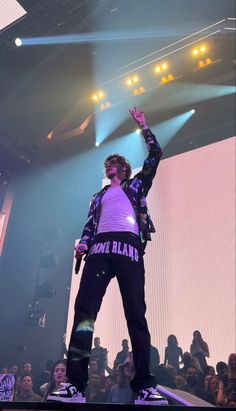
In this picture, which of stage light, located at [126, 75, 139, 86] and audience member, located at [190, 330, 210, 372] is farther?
stage light, located at [126, 75, 139, 86]

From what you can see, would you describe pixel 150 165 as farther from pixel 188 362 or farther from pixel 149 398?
pixel 188 362

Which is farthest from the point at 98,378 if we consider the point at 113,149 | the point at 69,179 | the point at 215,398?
the point at 113,149

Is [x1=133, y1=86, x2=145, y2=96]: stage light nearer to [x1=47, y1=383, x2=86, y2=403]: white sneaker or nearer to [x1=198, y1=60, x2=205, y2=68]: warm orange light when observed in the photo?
[x1=198, y1=60, x2=205, y2=68]: warm orange light

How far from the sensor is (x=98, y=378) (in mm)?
4375

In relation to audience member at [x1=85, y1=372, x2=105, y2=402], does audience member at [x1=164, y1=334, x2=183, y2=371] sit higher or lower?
higher

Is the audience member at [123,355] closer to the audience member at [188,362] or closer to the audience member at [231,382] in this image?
the audience member at [188,362]

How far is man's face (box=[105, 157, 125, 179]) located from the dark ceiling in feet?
9.03

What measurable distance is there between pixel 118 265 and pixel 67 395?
1.80 feet

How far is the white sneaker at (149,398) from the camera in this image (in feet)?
4.12

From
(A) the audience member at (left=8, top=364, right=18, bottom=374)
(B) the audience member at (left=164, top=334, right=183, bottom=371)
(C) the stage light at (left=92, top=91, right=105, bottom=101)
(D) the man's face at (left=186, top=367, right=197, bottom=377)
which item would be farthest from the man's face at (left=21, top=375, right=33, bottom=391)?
(C) the stage light at (left=92, top=91, right=105, bottom=101)

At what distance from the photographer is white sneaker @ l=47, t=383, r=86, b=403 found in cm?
123

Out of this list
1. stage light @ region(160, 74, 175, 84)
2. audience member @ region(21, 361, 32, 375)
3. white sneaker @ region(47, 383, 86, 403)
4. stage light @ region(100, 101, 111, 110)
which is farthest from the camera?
stage light @ region(100, 101, 111, 110)

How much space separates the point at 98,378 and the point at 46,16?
435 cm

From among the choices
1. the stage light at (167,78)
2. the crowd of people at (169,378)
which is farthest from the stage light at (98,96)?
the crowd of people at (169,378)
